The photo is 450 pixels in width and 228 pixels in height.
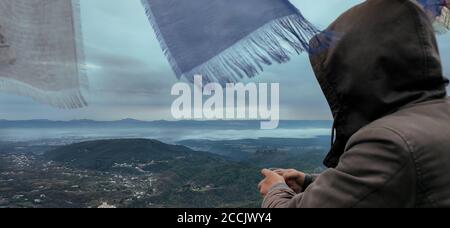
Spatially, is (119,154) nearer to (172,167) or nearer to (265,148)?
(172,167)

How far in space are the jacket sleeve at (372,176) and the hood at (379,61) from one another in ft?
0.52

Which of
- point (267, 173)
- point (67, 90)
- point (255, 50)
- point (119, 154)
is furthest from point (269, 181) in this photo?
point (119, 154)

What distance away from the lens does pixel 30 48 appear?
49.3 inches

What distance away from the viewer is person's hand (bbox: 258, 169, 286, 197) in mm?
1441

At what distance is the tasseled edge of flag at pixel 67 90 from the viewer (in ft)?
4.09

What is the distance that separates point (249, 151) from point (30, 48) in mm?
1593

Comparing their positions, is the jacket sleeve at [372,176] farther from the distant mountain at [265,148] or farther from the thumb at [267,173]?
the distant mountain at [265,148]

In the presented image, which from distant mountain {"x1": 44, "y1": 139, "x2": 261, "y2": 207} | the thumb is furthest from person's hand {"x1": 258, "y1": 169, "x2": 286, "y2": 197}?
distant mountain {"x1": 44, "y1": 139, "x2": 261, "y2": 207}

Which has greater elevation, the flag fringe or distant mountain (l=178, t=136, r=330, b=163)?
the flag fringe

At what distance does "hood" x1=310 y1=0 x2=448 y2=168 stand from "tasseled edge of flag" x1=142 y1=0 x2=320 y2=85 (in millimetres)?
62

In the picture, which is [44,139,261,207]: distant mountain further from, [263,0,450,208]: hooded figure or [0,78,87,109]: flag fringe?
[263,0,450,208]: hooded figure
